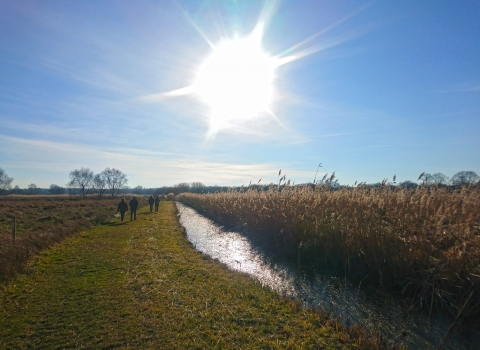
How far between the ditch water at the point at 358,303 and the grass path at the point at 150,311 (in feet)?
2.62

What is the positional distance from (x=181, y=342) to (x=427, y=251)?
5.75 meters

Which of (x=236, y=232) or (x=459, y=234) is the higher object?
(x=459, y=234)

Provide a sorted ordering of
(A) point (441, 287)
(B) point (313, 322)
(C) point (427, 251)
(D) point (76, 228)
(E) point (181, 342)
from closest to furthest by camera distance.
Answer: (E) point (181, 342), (B) point (313, 322), (A) point (441, 287), (C) point (427, 251), (D) point (76, 228)

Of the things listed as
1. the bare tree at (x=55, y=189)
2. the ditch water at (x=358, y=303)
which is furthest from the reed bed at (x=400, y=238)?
the bare tree at (x=55, y=189)

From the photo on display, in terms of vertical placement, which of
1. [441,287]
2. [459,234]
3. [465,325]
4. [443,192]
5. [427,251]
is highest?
[443,192]

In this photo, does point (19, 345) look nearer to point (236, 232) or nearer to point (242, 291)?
point (242, 291)

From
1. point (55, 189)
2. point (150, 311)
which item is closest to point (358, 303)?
point (150, 311)

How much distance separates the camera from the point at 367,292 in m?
7.03

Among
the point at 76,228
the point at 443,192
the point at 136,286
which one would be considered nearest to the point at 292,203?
the point at 443,192

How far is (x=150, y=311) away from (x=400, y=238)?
6.16 metres

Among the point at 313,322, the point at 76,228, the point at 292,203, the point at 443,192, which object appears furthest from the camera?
the point at 76,228

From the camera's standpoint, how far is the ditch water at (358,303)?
4.96 m

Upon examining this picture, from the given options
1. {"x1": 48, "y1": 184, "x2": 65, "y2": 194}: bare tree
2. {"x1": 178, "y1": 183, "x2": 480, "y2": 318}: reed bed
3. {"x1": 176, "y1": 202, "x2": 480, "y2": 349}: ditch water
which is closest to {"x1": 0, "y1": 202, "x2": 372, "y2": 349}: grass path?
{"x1": 176, "y1": 202, "x2": 480, "y2": 349}: ditch water

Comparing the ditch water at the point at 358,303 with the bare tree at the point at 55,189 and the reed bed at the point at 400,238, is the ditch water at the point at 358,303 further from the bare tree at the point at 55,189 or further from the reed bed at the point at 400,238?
the bare tree at the point at 55,189
